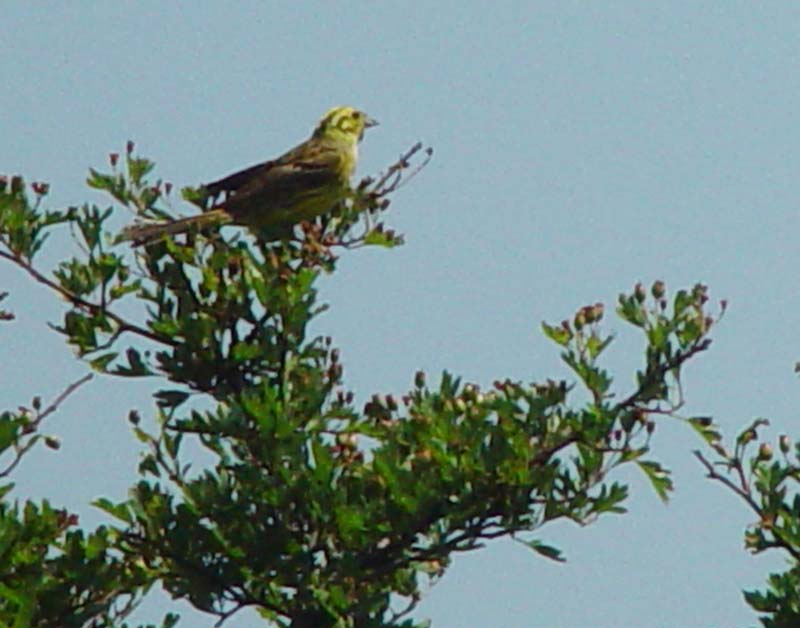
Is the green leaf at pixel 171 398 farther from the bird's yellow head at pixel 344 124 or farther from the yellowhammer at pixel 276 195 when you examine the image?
the bird's yellow head at pixel 344 124

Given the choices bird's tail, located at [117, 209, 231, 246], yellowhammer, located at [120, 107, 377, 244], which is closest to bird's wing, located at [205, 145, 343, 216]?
yellowhammer, located at [120, 107, 377, 244]

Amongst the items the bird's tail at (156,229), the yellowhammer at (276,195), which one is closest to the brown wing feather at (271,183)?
the yellowhammer at (276,195)

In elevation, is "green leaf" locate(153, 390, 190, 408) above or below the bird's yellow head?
below

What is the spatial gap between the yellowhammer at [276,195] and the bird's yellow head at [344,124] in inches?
23.9

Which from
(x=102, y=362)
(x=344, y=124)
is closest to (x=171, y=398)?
(x=102, y=362)

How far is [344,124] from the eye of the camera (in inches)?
381

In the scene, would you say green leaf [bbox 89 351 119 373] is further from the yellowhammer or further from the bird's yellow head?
the bird's yellow head

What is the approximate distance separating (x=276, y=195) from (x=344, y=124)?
1845 millimetres

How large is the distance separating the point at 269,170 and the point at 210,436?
2.12 meters

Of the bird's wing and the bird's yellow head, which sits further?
the bird's yellow head

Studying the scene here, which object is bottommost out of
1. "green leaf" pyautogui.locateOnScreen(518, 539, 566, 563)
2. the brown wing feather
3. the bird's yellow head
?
"green leaf" pyautogui.locateOnScreen(518, 539, 566, 563)

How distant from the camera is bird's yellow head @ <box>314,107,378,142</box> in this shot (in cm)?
947

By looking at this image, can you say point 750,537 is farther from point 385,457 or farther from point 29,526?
point 29,526

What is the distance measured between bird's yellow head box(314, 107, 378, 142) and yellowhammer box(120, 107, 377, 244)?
606 millimetres
